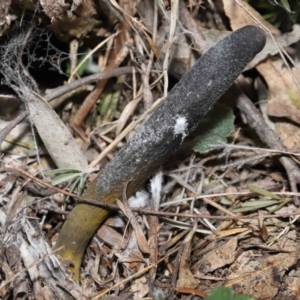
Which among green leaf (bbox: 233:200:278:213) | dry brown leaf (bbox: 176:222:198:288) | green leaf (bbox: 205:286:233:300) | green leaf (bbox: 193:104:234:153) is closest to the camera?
green leaf (bbox: 205:286:233:300)

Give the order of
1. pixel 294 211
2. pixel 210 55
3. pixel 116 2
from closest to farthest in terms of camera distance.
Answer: pixel 210 55
pixel 294 211
pixel 116 2

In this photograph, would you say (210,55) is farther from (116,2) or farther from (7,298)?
(7,298)

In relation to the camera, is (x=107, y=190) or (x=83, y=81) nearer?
(x=107, y=190)

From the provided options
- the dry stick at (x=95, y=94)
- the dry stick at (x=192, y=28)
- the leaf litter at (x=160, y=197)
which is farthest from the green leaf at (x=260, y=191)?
the dry stick at (x=95, y=94)

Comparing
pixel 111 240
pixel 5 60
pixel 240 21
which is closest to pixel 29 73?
pixel 5 60

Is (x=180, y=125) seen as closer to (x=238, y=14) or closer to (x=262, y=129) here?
(x=262, y=129)

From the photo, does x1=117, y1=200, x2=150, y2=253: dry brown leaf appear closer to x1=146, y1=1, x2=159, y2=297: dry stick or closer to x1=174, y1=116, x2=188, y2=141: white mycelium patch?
x1=146, y1=1, x2=159, y2=297: dry stick

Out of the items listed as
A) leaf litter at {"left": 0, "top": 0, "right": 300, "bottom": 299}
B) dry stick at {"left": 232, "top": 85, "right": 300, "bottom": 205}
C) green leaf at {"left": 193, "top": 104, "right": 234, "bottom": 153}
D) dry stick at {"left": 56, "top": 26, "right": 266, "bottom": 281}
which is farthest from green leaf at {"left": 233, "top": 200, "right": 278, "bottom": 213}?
dry stick at {"left": 56, "top": 26, "right": 266, "bottom": 281}
